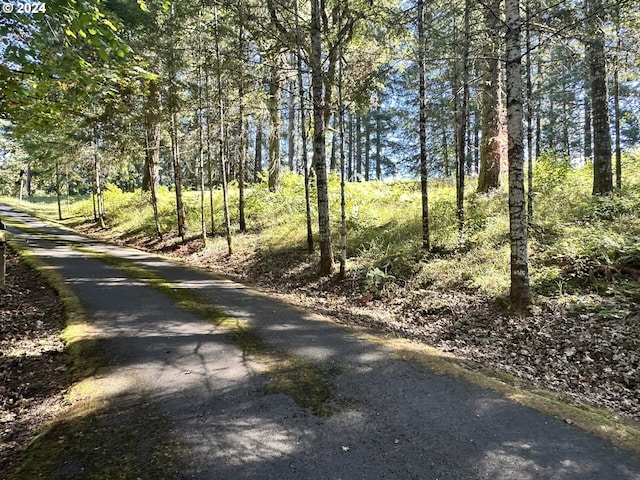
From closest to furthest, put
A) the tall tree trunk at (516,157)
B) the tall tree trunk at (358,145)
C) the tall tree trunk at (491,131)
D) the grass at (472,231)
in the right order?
the tall tree trunk at (516,157)
the grass at (472,231)
the tall tree trunk at (491,131)
the tall tree trunk at (358,145)

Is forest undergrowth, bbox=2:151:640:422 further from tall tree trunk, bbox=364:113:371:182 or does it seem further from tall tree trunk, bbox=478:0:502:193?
tall tree trunk, bbox=364:113:371:182

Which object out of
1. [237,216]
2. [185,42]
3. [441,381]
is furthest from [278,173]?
[441,381]

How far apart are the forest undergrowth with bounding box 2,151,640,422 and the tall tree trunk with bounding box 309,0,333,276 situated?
2.44 feet

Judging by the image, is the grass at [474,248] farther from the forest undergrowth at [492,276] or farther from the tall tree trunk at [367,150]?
the tall tree trunk at [367,150]

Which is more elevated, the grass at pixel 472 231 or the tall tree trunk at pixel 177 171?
the tall tree trunk at pixel 177 171

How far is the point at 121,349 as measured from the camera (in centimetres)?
584

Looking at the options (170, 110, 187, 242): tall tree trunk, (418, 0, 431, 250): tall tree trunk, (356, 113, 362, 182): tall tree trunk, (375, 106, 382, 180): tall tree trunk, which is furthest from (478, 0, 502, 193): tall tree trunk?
(375, 106, 382, 180): tall tree trunk

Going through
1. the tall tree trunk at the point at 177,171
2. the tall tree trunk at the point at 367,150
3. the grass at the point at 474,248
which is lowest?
the grass at the point at 474,248

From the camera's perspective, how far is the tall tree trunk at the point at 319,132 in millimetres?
9531

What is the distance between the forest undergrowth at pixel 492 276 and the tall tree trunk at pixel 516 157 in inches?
15.9

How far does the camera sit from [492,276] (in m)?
8.05

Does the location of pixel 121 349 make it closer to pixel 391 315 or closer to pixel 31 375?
pixel 31 375

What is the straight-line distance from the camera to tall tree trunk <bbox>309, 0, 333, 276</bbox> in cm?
953

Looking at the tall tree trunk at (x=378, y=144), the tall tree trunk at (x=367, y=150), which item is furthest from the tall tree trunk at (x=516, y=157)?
the tall tree trunk at (x=367, y=150)
